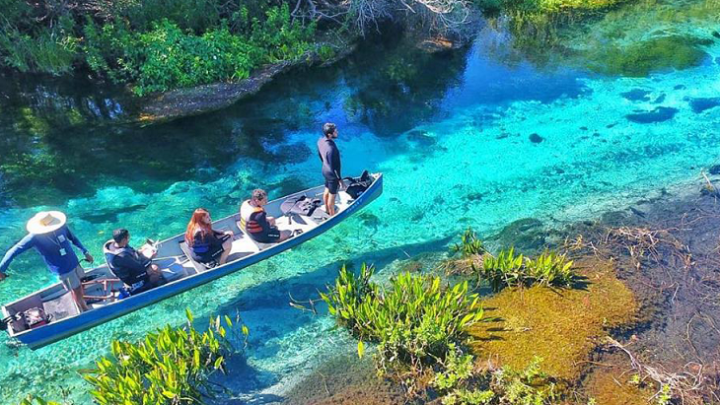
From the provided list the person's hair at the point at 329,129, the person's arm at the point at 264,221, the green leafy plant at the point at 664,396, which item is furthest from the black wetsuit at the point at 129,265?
the green leafy plant at the point at 664,396

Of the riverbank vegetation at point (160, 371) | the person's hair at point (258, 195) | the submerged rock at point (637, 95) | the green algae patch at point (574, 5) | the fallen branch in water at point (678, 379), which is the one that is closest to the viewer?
the riverbank vegetation at point (160, 371)

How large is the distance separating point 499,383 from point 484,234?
4.67 metres

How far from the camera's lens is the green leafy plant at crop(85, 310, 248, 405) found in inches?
287

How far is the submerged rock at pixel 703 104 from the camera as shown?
55.3ft

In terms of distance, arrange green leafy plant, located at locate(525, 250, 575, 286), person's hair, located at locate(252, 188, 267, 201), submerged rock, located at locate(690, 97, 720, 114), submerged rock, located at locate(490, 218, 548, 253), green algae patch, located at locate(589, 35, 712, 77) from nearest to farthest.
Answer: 1. person's hair, located at locate(252, 188, 267, 201)
2. green leafy plant, located at locate(525, 250, 575, 286)
3. submerged rock, located at locate(490, 218, 548, 253)
4. submerged rock, located at locate(690, 97, 720, 114)
5. green algae patch, located at locate(589, 35, 712, 77)

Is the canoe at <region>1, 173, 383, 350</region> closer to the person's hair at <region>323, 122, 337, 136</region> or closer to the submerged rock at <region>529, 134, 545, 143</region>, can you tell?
the person's hair at <region>323, 122, 337, 136</region>

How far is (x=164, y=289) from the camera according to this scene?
365 inches

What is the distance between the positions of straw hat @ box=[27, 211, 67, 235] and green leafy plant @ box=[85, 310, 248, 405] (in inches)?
78.9

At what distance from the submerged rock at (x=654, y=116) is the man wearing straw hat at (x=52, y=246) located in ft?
51.0

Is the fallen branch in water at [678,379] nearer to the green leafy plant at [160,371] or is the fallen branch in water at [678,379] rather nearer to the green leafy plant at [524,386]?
the green leafy plant at [524,386]

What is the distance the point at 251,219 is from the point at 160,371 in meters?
3.16

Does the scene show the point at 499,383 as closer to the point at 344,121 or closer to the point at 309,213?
the point at 309,213

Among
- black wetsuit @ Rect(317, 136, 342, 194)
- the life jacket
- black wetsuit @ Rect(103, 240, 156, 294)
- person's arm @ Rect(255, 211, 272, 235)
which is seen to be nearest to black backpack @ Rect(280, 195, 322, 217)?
black wetsuit @ Rect(317, 136, 342, 194)

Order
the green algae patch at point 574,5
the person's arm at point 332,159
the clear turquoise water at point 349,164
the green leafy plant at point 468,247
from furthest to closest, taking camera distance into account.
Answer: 1. the green algae patch at point 574,5
2. the green leafy plant at point 468,247
3. the person's arm at point 332,159
4. the clear turquoise water at point 349,164
